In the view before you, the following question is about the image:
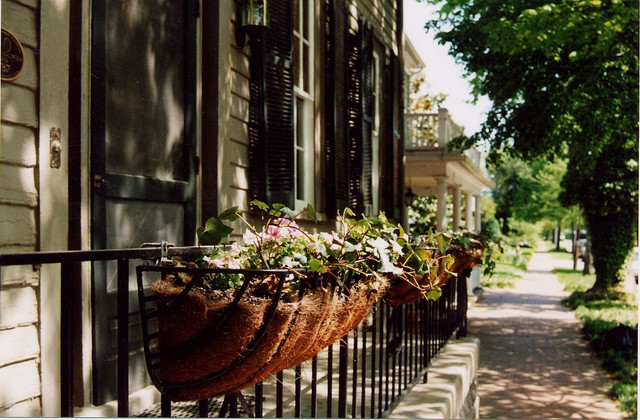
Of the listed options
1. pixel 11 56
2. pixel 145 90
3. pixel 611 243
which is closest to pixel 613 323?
pixel 611 243

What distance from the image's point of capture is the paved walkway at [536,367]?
22.4ft

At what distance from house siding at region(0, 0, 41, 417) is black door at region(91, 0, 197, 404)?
256 mm

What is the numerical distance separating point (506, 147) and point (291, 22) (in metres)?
7.72

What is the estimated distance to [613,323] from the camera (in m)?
10.9

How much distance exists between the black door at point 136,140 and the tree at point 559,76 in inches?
203

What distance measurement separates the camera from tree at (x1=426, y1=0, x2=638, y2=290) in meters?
7.48

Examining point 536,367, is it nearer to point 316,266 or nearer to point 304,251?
point 304,251

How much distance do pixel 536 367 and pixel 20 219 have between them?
7750mm

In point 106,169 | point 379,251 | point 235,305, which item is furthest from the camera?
point 106,169

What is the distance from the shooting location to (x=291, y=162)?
15.2 feet

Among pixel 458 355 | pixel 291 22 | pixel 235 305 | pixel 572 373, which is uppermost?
pixel 291 22

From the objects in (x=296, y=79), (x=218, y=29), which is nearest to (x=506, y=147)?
(x=296, y=79)

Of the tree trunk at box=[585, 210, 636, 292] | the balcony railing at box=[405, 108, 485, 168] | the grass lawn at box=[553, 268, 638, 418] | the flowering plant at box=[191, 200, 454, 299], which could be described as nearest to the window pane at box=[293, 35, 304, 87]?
the flowering plant at box=[191, 200, 454, 299]

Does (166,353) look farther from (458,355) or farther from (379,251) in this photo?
(458,355)
